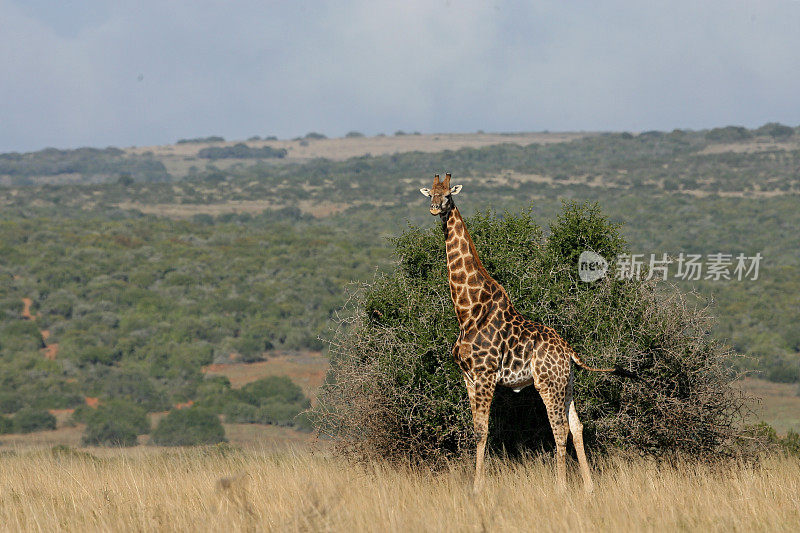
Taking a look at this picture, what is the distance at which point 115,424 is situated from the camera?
34.7 metres

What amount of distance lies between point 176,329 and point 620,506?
140 ft

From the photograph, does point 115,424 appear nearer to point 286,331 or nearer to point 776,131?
point 286,331

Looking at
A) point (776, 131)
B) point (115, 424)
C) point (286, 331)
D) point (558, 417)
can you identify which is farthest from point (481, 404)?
point (776, 131)

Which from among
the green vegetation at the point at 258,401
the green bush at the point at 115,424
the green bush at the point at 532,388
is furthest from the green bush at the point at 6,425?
the green bush at the point at 532,388

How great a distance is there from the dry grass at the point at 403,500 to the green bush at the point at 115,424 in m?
22.2

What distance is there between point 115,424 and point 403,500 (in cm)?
2812

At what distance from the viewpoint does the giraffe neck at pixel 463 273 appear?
1024 cm

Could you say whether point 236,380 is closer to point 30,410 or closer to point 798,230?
point 30,410

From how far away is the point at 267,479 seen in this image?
10945 millimetres

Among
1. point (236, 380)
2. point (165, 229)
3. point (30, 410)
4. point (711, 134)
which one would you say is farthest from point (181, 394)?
point (711, 134)

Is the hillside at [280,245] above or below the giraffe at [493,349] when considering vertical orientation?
below

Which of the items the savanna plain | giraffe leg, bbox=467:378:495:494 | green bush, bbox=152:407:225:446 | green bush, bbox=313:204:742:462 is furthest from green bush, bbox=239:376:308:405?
giraffe leg, bbox=467:378:495:494

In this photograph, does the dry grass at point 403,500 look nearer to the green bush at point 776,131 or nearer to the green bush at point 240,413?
the green bush at point 240,413

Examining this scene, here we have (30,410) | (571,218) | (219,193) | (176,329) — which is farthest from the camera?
(219,193)
